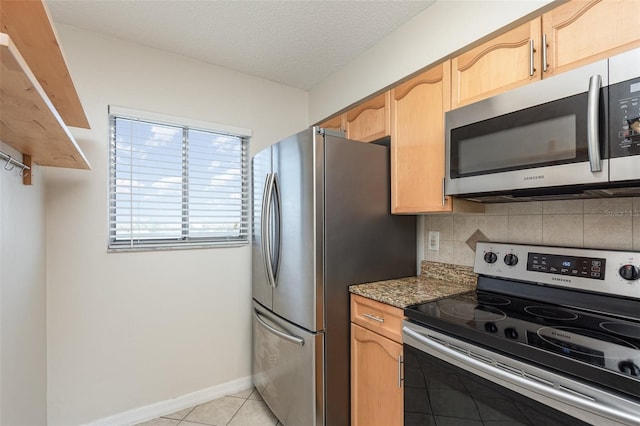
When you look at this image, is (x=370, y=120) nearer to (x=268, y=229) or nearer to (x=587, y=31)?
(x=268, y=229)

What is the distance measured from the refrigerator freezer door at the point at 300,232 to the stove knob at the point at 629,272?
1.27m

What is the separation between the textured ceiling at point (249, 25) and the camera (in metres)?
1.68

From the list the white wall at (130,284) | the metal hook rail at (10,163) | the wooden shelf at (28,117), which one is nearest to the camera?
the wooden shelf at (28,117)

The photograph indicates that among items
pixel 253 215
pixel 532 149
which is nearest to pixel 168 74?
pixel 253 215

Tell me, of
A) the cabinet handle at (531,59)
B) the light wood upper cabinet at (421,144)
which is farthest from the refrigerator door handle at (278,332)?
the cabinet handle at (531,59)

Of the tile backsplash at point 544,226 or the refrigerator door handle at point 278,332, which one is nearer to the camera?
the tile backsplash at point 544,226

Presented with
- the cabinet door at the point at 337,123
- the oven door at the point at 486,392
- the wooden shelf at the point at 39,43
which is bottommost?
the oven door at the point at 486,392

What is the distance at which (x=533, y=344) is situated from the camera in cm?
96

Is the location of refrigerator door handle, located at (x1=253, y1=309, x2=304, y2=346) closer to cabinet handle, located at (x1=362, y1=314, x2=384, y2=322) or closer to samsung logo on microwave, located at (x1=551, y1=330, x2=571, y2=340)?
cabinet handle, located at (x1=362, y1=314, x2=384, y2=322)

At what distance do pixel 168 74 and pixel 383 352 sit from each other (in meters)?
2.28

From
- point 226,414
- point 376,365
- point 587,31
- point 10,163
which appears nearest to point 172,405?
point 226,414

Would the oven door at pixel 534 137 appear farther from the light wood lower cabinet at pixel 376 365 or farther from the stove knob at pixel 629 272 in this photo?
the light wood lower cabinet at pixel 376 365

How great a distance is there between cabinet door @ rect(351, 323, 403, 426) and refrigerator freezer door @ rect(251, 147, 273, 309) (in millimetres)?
677

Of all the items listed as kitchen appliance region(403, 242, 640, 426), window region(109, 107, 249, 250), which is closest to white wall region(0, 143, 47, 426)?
window region(109, 107, 249, 250)
